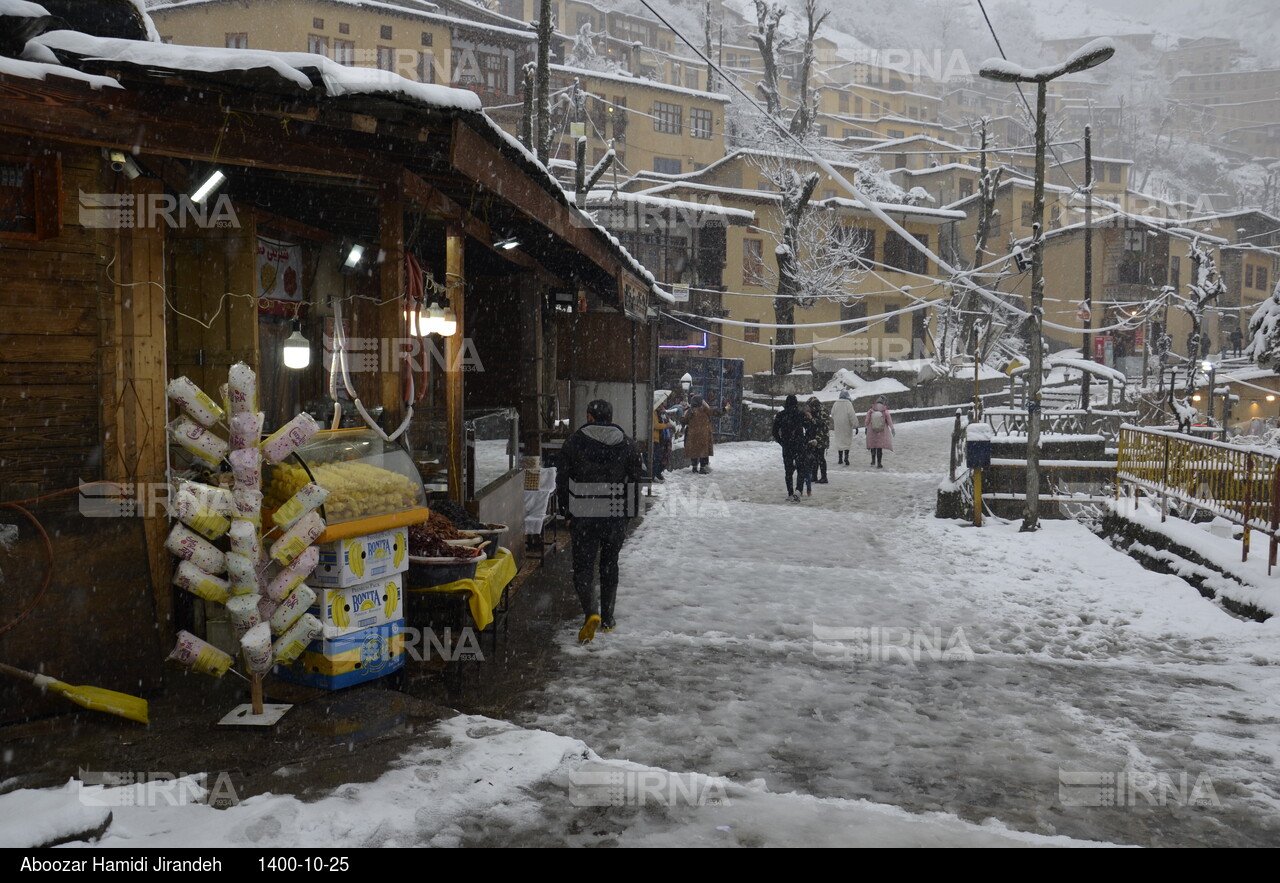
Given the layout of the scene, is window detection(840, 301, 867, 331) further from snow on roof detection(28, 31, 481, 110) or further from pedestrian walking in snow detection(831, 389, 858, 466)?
snow on roof detection(28, 31, 481, 110)

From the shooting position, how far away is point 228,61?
5.09 m

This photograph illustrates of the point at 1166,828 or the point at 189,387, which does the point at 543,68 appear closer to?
the point at 189,387

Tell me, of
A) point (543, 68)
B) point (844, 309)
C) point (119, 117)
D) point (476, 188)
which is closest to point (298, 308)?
point (476, 188)

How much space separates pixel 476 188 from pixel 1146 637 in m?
7.52

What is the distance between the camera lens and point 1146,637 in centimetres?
861

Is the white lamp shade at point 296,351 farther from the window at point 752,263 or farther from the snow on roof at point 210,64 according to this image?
the window at point 752,263

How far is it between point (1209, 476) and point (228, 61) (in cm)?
1115

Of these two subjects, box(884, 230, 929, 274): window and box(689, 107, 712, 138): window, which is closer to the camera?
box(884, 230, 929, 274): window

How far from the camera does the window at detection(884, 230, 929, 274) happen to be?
4541cm

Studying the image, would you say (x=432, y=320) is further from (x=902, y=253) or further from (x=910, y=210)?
(x=902, y=253)

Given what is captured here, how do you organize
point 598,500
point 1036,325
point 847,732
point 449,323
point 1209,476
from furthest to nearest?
point 1036,325 → point 1209,476 → point 449,323 → point 598,500 → point 847,732

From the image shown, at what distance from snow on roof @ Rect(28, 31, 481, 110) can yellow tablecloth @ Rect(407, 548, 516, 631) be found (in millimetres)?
3371

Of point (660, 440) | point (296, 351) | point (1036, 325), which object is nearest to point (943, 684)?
point (296, 351)

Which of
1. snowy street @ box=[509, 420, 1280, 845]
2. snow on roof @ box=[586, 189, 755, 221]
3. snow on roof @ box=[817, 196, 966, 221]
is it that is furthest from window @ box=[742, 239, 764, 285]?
snowy street @ box=[509, 420, 1280, 845]
